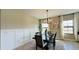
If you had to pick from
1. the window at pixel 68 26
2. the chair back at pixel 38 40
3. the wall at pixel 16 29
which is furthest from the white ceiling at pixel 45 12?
the chair back at pixel 38 40

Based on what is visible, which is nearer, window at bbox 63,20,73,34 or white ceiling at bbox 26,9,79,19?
white ceiling at bbox 26,9,79,19

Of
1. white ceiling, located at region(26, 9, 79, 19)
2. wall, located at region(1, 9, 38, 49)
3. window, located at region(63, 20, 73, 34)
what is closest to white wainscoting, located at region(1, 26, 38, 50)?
wall, located at region(1, 9, 38, 49)

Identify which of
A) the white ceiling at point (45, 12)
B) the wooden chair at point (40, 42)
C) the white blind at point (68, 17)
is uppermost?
the white ceiling at point (45, 12)

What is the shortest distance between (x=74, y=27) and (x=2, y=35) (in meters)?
1.62

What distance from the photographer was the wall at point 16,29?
81.0 inches

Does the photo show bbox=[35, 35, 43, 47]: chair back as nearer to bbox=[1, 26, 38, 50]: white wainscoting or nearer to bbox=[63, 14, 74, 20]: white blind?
bbox=[1, 26, 38, 50]: white wainscoting

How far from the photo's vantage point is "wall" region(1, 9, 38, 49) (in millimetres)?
2059

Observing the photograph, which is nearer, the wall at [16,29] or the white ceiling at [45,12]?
the white ceiling at [45,12]

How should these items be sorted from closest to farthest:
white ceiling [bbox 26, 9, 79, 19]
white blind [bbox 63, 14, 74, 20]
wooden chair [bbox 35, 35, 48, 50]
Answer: white ceiling [bbox 26, 9, 79, 19], wooden chair [bbox 35, 35, 48, 50], white blind [bbox 63, 14, 74, 20]

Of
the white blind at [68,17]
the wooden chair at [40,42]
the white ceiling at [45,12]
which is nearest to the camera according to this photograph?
the white ceiling at [45,12]

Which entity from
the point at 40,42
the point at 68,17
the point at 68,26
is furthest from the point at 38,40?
the point at 68,17

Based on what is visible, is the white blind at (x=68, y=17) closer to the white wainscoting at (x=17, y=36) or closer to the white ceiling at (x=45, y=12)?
the white ceiling at (x=45, y=12)
